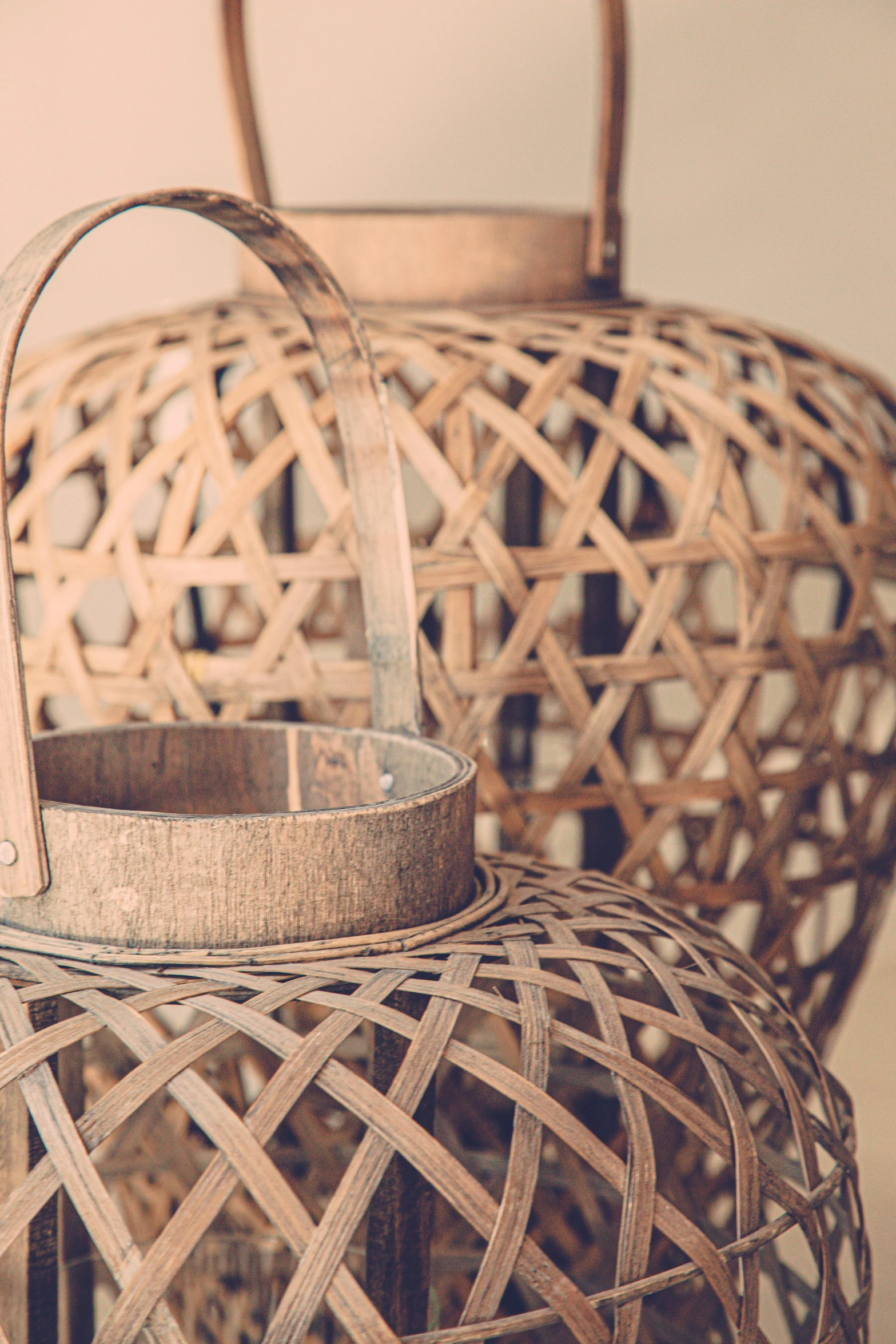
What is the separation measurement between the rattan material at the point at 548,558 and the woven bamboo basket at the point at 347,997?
0.08 m

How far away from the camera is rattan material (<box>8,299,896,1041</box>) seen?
708 millimetres

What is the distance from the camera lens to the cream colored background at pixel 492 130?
1503mm

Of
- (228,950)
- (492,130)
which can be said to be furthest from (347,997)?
(492,130)

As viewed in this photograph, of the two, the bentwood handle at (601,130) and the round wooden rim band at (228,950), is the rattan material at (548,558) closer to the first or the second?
the bentwood handle at (601,130)

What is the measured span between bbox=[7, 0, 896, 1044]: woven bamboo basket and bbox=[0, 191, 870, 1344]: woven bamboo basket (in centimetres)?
9

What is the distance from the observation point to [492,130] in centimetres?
159

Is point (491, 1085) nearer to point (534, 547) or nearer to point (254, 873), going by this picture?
point (254, 873)

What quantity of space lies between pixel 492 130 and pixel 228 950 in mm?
1309

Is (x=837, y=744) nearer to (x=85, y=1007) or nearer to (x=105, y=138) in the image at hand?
(x=85, y=1007)

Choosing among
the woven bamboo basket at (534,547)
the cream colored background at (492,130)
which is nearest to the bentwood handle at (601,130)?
the woven bamboo basket at (534,547)

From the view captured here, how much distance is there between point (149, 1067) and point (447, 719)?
1.02 feet

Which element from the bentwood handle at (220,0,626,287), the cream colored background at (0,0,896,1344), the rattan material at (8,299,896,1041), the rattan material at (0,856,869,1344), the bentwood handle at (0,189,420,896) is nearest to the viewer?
the rattan material at (0,856,869,1344)

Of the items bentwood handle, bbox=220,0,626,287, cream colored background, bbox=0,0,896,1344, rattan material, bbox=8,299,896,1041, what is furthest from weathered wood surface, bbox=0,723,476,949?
cream colored background, bbox=0,0,896,1344

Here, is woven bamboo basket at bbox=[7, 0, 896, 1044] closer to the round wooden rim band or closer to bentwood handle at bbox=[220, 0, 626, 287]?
bentwood handle at bbox=[220, 0, 626, 287]
